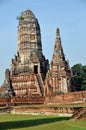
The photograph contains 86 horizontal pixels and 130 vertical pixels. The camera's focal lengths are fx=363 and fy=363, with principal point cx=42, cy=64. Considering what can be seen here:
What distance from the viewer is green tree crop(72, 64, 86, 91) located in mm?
50116

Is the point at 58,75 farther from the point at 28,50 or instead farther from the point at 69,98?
the point at 28,50

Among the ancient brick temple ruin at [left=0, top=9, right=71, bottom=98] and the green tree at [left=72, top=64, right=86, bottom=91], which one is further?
the green tree at [left=72, top=64, right=86, bottom=91]

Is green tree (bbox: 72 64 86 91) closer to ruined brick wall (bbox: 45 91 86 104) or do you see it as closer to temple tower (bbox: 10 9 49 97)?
temple tower (bbox: 10 9 49 97)

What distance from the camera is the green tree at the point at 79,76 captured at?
50116 mm

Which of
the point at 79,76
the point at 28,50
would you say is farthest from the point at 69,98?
the point at 79,76

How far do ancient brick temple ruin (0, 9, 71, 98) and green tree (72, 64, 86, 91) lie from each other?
10482 millimetres

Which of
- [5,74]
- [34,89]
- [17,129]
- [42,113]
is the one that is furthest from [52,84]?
[17,129]

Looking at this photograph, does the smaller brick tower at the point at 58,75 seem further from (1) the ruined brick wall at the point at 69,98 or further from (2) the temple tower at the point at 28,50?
(2) the temple tower at the point at 28,50

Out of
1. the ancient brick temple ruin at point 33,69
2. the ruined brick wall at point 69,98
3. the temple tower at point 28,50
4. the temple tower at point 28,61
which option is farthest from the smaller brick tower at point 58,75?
the temple tower at point 28,50

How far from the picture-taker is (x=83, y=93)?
88.1 feet

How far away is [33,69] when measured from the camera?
39281mm

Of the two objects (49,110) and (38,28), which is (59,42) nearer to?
(38,28)

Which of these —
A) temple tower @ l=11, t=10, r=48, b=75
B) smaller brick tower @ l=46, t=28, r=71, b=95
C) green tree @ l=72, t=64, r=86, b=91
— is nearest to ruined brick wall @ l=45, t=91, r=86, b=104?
smaller brick tower @ l=46, t=28, r=71, b=95

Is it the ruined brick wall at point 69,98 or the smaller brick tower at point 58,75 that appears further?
the smaller brick tower at point 58,75
